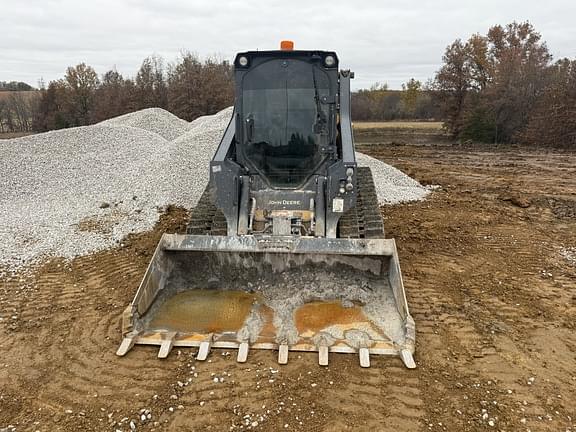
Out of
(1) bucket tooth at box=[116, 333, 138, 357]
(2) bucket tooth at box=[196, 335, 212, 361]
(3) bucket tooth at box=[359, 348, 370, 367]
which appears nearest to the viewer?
(3) bucket tooth at box=[359, 348, 370, 367]

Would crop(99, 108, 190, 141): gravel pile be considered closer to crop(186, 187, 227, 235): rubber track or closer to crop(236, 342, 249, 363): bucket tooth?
crop(186, 187, 227, 235): rubber track

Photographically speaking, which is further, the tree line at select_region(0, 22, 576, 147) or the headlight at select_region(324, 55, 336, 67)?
the tree line at select_region(0, 22, 576, 147)

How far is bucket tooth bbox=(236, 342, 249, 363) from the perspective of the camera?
13.6 feet

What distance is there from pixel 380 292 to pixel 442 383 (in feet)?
3.96

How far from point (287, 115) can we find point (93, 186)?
6361 mm

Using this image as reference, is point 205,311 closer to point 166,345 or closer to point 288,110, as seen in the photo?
point 166,345

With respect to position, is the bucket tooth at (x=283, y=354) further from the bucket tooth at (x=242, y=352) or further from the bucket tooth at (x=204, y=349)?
the bucket tooth at (x=204, y=349)

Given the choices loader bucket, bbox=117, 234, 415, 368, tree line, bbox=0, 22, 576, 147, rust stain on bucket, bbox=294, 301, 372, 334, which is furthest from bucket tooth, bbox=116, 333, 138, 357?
tree line, bbox=0, 22, 576, 147

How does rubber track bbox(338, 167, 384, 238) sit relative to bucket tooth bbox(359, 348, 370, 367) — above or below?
above

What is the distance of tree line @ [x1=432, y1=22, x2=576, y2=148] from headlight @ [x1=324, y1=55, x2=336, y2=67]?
19.3 metres

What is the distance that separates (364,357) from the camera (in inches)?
161

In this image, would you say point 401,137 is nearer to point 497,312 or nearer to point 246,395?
point 497,312

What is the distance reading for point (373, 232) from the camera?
18.8 feet

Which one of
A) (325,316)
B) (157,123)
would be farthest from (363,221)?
(157,123)
